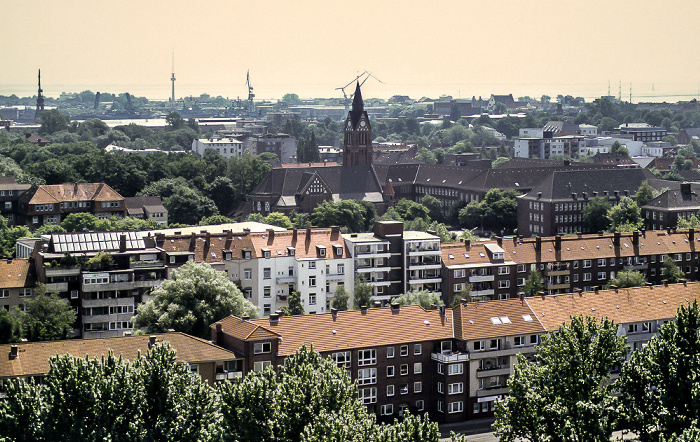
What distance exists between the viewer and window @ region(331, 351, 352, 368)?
60406 mm

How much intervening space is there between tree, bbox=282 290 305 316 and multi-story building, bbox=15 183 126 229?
50.1 metres

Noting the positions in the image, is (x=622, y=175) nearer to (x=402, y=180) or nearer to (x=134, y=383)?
(x=402, y=180)

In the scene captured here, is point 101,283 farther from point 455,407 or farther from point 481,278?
point 481,278

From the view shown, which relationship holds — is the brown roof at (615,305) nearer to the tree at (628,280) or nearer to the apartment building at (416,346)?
the apartment building at (416,346)

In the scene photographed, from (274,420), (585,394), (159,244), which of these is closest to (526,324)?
(585,394)

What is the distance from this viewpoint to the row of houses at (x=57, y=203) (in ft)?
411

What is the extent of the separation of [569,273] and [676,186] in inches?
2003

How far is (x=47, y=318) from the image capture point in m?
71.3

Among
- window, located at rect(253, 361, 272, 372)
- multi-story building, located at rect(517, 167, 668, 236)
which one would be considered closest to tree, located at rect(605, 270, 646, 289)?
window, located at rect(253, 361, 272, 372)

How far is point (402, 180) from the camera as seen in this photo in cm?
17000

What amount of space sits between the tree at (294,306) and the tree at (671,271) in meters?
29.2

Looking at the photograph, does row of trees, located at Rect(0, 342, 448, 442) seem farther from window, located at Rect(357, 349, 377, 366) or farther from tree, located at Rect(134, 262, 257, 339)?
tree, located at Rect(134, 262, 257, 339)

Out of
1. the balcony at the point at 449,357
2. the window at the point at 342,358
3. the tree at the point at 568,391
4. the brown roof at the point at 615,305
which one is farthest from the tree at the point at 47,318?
the tree at the point at 568,391

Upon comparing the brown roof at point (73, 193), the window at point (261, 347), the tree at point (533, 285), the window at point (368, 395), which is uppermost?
the brown roof at point (73, 193)
